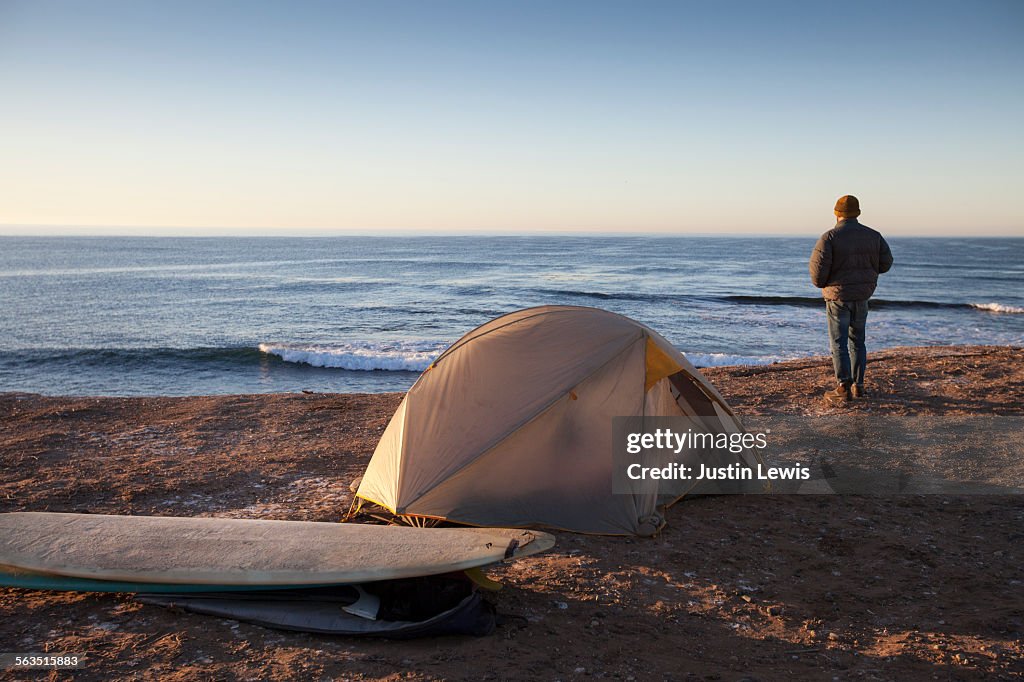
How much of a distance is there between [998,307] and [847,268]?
86.6ft

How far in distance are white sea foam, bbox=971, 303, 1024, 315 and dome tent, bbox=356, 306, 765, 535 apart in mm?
28992

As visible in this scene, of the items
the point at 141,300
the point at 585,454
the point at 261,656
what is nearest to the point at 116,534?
the point at 261,656

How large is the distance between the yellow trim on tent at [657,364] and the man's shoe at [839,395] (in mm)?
4403

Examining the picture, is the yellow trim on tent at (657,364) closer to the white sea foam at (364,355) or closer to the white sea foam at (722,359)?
the white sea foam at (722,359)

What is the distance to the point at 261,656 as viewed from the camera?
369 cm

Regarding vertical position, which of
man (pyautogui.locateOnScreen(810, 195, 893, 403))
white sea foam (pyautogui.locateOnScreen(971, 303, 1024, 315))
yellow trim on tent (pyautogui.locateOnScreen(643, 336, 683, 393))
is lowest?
white sea foam (pyautogui.locateOnScreen(971, 303, 1024, 315))

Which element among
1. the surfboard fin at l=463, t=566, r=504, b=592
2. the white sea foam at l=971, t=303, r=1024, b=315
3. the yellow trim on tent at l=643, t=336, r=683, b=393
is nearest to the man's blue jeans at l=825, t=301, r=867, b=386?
the yellow trim on tent at l=643, t=336, r=683, b=393

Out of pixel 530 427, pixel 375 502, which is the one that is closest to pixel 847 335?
pixel 530 427

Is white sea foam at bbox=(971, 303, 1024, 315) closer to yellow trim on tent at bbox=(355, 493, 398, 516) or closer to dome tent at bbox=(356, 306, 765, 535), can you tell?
dome tent at bbox=(356, 306, 765, 535)

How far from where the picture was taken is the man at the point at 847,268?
8.40 meters

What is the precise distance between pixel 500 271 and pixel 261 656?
1927 inches

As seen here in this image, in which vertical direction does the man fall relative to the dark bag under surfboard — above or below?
above

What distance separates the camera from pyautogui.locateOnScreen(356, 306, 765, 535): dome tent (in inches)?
214

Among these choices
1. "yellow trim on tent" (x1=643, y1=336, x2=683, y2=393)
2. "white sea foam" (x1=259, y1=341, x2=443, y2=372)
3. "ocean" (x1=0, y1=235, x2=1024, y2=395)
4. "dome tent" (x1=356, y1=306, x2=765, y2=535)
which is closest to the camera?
"dome tent" (x1=356, y1=306, x2=765, y2=535)
